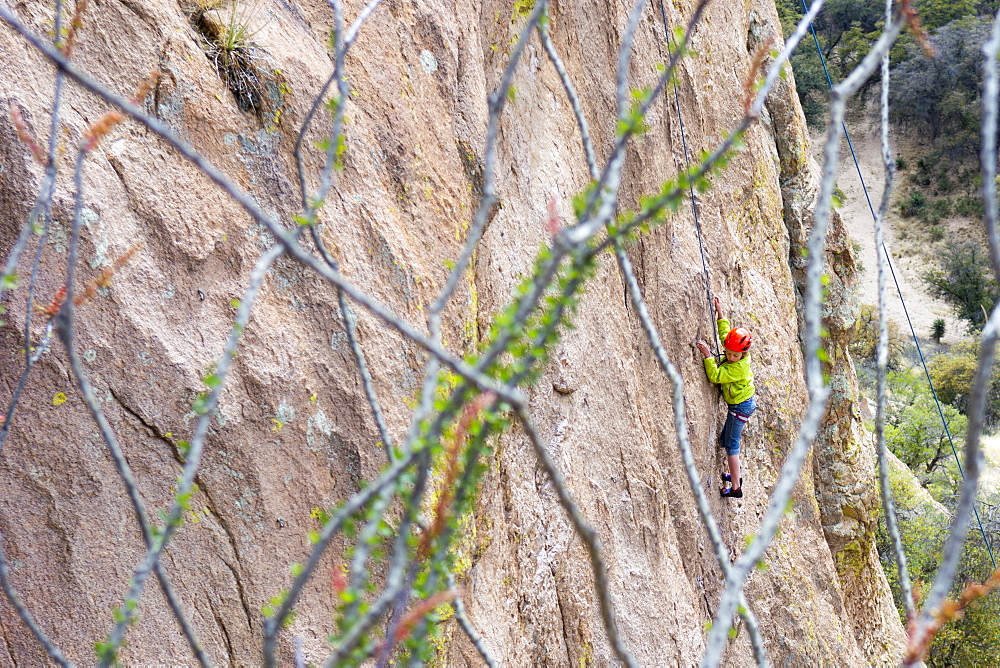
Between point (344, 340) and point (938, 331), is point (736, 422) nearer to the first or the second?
point (344, 340)

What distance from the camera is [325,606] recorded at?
2873mm

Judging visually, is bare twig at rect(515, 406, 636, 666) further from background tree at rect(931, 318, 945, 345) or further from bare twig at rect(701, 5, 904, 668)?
background tree at rect(931, 318, 945, 345)

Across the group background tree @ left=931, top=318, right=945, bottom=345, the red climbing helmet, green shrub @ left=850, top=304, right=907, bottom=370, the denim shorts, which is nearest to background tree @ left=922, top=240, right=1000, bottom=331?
background tree @ left=931, top=318, right=945, bottom=345

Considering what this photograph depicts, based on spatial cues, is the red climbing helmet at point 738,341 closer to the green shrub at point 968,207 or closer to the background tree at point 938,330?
the background tree at point 938,330

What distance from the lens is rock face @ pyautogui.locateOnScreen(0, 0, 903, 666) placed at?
8.23ft

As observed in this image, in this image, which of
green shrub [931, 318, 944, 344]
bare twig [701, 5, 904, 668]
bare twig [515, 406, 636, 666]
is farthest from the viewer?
green shrub [931, 318, 944, 344]

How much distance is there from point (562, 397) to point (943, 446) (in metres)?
14.7

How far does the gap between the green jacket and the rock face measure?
14 cm

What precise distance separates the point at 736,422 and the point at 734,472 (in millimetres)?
341

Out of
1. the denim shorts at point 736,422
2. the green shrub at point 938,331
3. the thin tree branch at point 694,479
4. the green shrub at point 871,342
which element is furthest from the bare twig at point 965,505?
the green shrub at point 938,331

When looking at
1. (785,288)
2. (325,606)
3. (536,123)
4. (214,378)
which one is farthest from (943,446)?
(214,378)

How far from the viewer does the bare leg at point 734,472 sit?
480 centimetres

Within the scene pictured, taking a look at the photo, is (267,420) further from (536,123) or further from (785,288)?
(785,288)

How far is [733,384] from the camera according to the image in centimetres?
475
